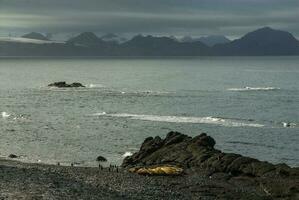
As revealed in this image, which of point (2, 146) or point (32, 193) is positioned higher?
point (32, 193)

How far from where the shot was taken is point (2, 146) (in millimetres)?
58469

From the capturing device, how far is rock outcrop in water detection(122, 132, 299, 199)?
36.7 metres

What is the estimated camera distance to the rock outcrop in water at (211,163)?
3672cm

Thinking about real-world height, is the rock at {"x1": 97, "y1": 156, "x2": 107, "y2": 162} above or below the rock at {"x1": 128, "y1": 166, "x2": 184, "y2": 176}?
below

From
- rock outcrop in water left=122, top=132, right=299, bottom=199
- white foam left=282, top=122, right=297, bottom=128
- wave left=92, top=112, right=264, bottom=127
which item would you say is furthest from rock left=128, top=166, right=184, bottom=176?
white foam left=282, top=122, right=297, bottom=128

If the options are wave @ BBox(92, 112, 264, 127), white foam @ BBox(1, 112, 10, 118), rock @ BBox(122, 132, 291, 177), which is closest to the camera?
rock @ BBox(122, 132, 291, 177)

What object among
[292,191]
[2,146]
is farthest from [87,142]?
[292,191]

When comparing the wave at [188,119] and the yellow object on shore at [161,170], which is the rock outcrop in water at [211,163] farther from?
the wave at [188,119]

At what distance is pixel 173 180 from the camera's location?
39.1m

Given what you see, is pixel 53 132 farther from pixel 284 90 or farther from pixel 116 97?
pixel 284 90

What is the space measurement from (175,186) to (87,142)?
26243 mm

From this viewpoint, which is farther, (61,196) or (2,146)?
(2,146)

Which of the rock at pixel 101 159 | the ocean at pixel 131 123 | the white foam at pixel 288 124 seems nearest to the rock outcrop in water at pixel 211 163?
the rock at pixel 101 159

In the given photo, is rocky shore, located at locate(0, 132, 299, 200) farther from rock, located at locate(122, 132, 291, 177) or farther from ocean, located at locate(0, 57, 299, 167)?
ocean, located at locate(0, 57, 299, 167)
